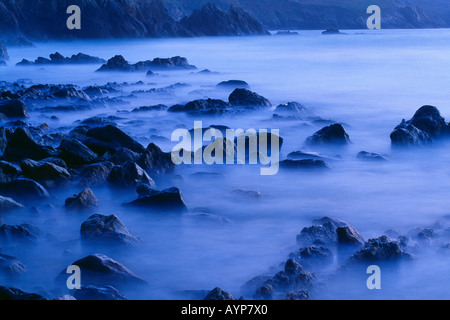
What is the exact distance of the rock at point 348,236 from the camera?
590 centimetres

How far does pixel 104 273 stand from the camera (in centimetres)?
520

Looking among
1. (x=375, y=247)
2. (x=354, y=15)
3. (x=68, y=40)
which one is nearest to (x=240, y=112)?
(x=375, y=247)

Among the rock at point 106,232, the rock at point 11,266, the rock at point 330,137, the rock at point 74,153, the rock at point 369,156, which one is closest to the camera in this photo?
the rock at point 11,266

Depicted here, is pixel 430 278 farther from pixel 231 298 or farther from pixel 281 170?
pixel 281 170

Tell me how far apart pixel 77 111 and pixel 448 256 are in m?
11.0

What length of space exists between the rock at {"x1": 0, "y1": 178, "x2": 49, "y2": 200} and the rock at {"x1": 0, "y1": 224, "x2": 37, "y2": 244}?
111cm

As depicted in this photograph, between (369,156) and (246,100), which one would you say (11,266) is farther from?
(246,100)

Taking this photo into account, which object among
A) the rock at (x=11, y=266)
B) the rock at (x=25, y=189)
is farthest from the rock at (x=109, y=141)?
the rock at (x=11, y=266)

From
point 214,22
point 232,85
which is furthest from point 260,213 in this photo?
point 214,22

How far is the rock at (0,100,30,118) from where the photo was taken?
13.1 metres

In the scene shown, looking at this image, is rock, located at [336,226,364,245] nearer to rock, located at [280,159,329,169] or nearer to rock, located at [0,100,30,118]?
rock, located at [280,159,329,169]

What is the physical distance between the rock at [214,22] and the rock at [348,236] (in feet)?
200

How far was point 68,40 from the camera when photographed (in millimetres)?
56031

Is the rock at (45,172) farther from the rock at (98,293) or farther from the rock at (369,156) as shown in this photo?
the rock at (369,156)
